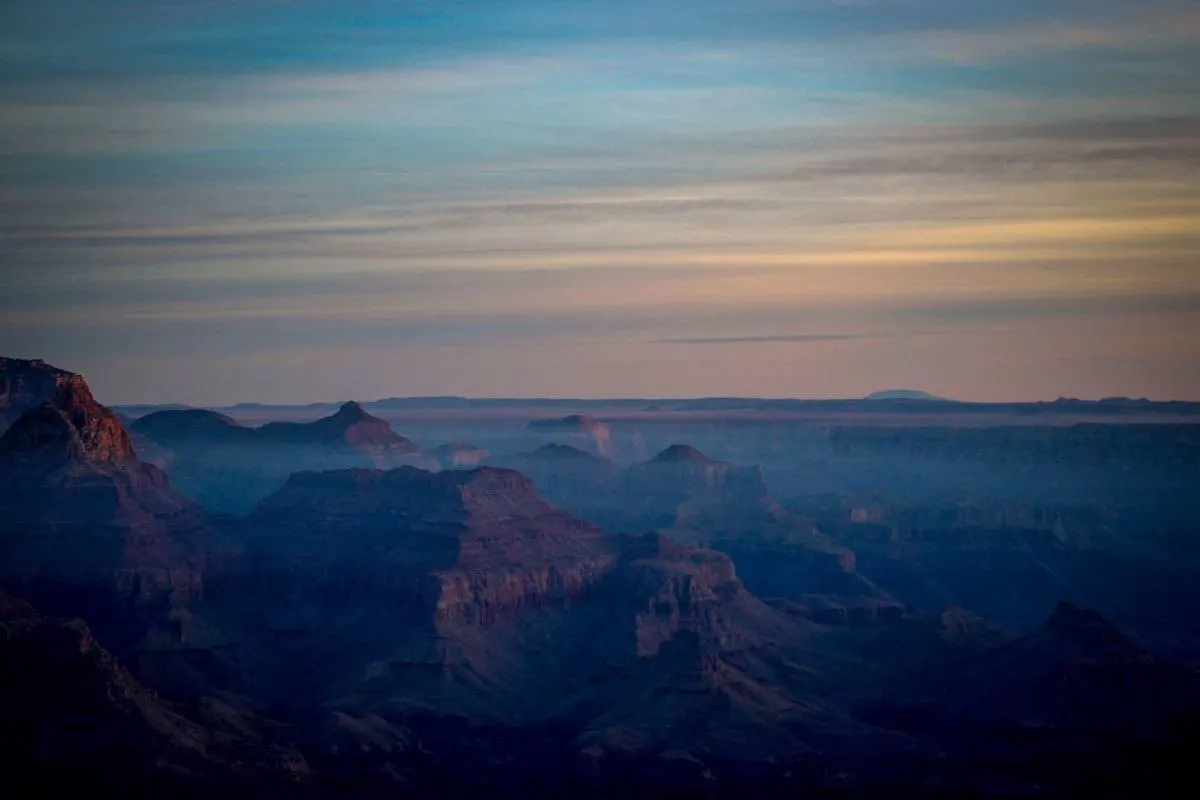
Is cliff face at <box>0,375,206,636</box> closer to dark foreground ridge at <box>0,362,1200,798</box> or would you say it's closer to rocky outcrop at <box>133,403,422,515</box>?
dark foreground ridge at <box>0,362,1200,798</box>

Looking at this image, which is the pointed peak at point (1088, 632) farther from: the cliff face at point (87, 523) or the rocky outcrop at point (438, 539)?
the cliff face at point (87, 523)

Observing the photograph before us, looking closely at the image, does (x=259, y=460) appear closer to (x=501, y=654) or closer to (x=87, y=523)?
(x=87, y=523)

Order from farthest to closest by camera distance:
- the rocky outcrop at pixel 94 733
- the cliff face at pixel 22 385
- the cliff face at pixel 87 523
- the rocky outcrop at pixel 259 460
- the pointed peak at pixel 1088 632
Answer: the rocky outcrop at pixel 259 460
the cliff face at pixel 22 385
the cliff face at pixel 87 523
the pointed peak at pixel 1088 632
the rocky outcrop at pixel 94 733

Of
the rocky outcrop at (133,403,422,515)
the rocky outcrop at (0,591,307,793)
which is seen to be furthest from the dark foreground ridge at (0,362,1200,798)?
the rocky outcrop at (133,403,422,515)

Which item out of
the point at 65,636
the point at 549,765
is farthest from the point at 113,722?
the point at 549,765

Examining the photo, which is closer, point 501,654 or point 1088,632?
point 1088,632

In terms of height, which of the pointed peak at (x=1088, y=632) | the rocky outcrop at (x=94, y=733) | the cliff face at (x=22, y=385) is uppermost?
the cliff face at (x=22, y=385)

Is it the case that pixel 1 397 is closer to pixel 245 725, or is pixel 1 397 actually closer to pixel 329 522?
pixel 329 522

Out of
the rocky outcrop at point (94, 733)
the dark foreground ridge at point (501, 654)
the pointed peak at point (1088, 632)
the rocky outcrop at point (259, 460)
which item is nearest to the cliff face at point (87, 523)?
the dark foreground ridge at point (501, 654)

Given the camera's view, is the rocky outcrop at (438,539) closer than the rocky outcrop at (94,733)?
No

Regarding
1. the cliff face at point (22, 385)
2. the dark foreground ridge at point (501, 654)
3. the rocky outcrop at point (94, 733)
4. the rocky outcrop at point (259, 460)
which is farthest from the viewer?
the rocky outcrop at point (259, 460)

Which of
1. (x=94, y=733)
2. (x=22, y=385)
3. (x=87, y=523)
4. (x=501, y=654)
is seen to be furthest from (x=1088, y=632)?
(x=22, y=385)

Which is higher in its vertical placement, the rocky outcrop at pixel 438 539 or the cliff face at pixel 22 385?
the cliff face at pixel 22 385
